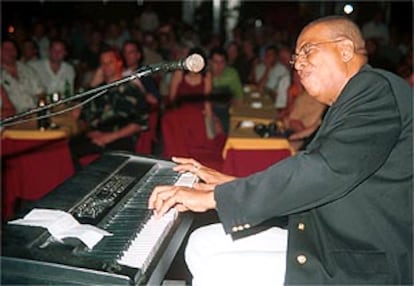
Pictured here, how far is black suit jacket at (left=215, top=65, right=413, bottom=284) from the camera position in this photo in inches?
66.4

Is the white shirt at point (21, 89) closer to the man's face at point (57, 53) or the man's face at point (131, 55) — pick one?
the man's face at point (57, 53)

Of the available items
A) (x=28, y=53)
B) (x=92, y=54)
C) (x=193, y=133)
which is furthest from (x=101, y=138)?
(x=92, y=54)

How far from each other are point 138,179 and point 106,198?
270 mm

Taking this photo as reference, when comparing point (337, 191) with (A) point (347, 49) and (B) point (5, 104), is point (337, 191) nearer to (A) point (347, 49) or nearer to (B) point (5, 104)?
(A) point (347, 49)

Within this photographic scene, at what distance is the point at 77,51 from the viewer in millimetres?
10680

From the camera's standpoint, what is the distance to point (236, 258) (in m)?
1.91

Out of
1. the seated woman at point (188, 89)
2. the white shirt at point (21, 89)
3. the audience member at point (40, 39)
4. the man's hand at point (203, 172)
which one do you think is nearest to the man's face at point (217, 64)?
the seated woman at point (188, 89)

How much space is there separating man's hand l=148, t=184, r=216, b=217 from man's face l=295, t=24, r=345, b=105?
17.9 inches

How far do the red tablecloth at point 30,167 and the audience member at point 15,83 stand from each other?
0.66 m

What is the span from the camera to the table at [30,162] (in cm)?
442

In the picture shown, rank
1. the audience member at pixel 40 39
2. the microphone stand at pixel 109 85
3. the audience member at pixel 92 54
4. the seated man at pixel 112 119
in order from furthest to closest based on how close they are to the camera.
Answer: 1. the audience member at pixel 40 39
2. the audience member at pixel 92 54
3. the seated man at pixel 112 119
4. the microphone stand at pixel 109 85

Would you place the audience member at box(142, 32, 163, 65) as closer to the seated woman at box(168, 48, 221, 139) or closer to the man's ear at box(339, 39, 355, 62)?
the seated woman at box(168, 48, 221, 139)

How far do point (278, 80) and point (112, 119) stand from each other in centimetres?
293

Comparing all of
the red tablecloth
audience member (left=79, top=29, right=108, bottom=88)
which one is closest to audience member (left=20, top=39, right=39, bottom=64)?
audience member (left=79, top=29, right=108, bottom=88)
